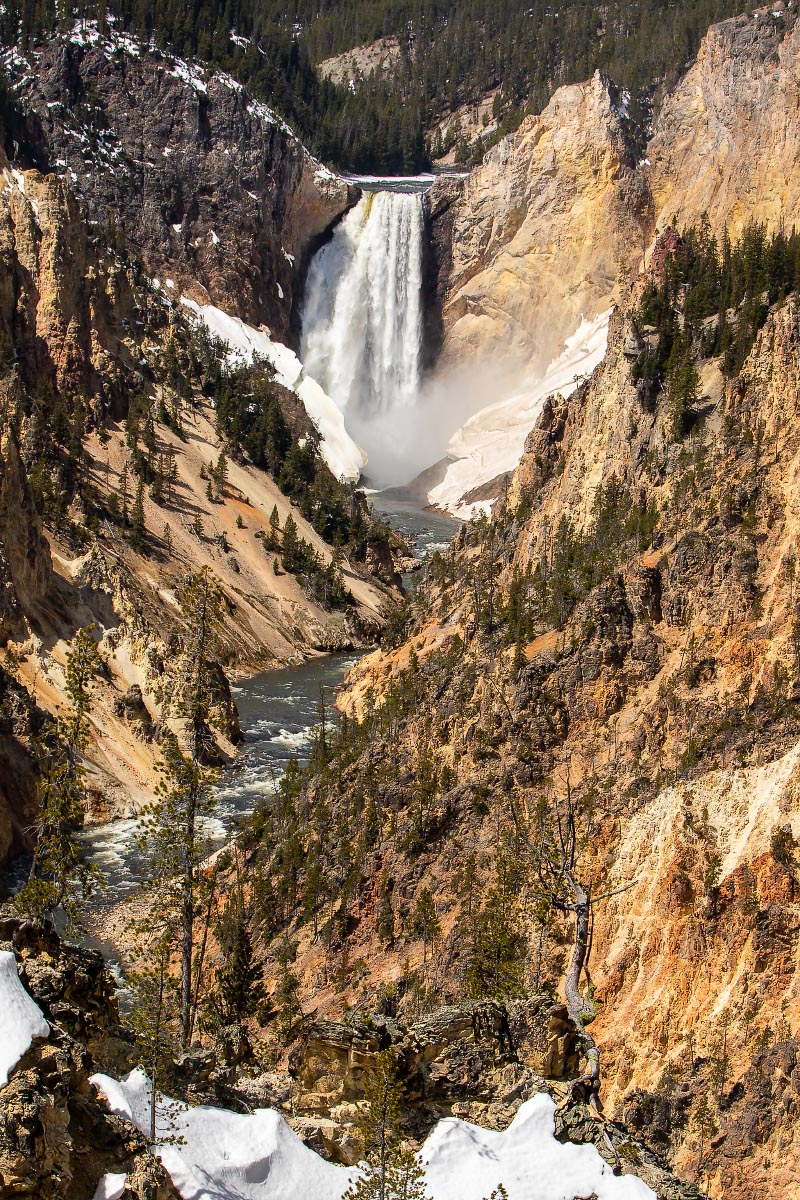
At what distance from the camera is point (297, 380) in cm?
11169

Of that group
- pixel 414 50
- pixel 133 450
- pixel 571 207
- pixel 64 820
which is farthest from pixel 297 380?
pixel 414 50

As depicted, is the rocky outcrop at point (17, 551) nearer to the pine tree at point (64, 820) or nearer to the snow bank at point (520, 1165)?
the pine tree at point (64, 820)

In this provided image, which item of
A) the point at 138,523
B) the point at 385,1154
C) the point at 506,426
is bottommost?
the point at 506,426

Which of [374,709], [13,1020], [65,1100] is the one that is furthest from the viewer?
[374,709]

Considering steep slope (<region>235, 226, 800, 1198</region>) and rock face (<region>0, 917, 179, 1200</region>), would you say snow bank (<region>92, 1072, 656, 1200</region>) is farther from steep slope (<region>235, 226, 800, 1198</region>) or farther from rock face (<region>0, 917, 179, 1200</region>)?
steep slope (<region>235, 226, 800, 1198</region>)

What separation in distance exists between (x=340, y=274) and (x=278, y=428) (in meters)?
35.8

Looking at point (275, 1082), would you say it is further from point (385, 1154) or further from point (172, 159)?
point (172, 159)

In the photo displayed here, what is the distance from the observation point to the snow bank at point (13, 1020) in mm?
11133

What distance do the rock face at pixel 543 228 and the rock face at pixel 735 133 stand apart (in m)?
4.03

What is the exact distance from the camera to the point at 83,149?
104750 millimetres

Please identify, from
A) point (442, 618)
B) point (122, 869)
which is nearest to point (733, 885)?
point (122, 869)

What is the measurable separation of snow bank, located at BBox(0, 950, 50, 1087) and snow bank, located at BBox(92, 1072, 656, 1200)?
1401 mm

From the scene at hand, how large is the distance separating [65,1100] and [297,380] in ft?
341

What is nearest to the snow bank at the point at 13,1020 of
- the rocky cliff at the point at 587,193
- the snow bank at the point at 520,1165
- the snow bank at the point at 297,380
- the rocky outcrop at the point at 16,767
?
the snow bank at the point at 520,1165
